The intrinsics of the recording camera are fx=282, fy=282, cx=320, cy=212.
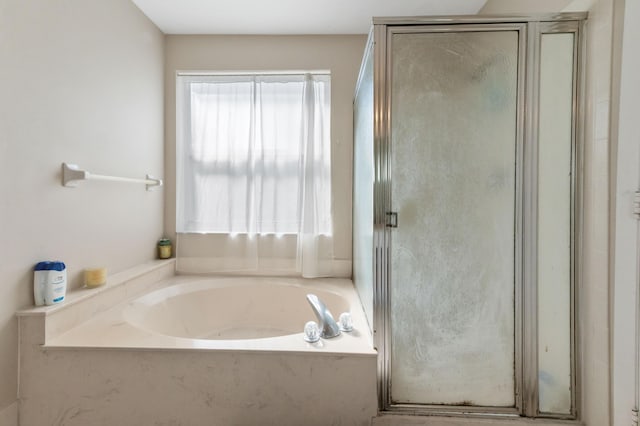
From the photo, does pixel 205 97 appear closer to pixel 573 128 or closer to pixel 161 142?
pixel 161 142

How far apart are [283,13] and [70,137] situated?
1.38 meters

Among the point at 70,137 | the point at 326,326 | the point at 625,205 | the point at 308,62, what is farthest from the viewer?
the point at 308,62

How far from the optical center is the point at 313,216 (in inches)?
78.8

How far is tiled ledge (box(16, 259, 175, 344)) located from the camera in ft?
3.61

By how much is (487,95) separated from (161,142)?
6.67 ft

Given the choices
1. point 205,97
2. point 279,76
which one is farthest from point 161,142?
point 279,76

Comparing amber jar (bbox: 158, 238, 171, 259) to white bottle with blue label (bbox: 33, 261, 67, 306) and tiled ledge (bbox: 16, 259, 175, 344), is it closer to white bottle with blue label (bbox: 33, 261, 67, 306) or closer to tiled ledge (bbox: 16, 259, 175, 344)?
tiled ledge (bbox: 16, 259, 175, 344)

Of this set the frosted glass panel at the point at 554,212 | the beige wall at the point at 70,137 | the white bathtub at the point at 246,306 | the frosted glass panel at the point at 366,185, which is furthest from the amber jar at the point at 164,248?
the frosted glass panel at the point at 554,212

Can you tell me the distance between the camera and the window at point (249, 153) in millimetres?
2027

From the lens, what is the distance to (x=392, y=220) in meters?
1.13

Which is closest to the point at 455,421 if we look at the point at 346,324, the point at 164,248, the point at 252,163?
the point at 346,324

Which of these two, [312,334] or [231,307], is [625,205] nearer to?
[312,334]

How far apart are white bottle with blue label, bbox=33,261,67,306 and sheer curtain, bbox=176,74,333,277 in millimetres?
925

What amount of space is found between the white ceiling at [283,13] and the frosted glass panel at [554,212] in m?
0.95
